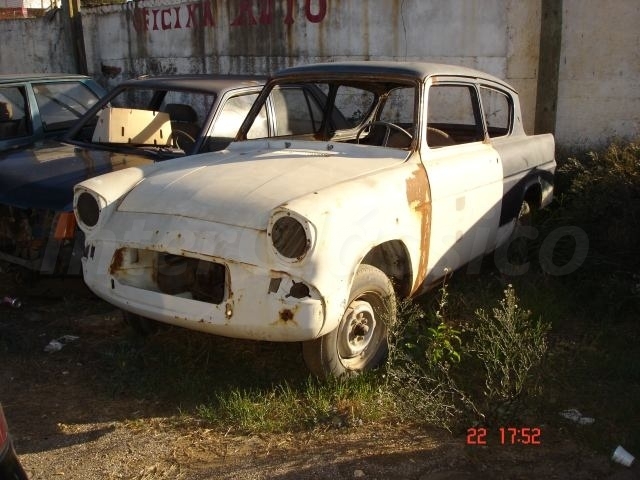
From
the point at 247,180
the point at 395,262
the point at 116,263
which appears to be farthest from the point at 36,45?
the point at 395,262

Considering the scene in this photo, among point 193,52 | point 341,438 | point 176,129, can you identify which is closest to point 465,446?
point 341,438

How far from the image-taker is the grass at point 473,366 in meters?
3.32

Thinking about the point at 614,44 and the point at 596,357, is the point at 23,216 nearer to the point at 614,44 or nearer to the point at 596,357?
the point at 596,357

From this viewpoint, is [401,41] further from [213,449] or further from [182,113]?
[213,449]

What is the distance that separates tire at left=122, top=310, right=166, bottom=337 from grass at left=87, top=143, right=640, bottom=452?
7 cm

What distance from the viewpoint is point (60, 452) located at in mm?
3094

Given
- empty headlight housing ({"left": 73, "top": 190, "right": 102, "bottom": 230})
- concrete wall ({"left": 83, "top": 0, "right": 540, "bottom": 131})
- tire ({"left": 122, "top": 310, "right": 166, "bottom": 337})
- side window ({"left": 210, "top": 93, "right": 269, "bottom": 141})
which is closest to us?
empty headlight housing ({"left": 73, "top": 190, "right": 102, "bottom": 230})

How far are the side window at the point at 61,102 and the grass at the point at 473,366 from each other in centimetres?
293

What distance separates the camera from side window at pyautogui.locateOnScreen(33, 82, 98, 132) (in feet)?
20.2

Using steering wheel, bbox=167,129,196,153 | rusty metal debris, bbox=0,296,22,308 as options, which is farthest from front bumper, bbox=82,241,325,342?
steering wheel, bbox=167,129,196,153

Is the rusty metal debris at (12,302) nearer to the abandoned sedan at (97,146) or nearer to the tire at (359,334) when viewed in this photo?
the abandoned sedan at (97,146)

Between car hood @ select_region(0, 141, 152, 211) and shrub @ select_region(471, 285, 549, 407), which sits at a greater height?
car hood @ select_region(0, 141, 152, 211)

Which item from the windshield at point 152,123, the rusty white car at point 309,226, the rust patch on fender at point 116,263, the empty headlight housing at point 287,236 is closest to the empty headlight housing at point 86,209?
the rusty white car at point 309,226
